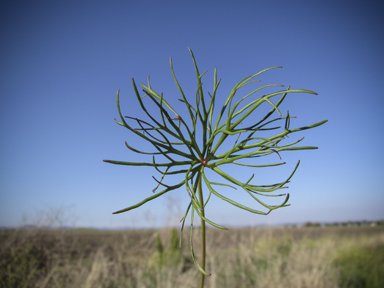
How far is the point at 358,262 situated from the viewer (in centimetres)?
566

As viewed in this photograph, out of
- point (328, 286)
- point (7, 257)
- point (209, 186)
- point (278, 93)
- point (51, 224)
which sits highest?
point (278, 93)

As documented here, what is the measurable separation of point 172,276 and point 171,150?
272 cm

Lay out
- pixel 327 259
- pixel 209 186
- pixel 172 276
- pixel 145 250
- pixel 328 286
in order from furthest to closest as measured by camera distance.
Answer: pixel 145 250 → pixel 327 259 → pixel 328 286 → pixel 172 276 → pixel 209 186

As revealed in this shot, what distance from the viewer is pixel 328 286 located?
310cm

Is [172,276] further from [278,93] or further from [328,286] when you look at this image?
[278,93]

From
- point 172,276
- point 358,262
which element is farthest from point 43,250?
point 358,262

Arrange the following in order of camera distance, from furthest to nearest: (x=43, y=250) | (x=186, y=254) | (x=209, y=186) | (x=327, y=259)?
(x=186, y=254)
(x=327, y=259)
(x=43, y=250)
(x=209, y=186)

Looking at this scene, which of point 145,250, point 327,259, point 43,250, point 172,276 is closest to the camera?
point 172,276

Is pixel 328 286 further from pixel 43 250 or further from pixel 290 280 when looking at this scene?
pixel 43 250

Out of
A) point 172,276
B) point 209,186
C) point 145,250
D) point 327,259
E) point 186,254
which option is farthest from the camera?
point 186,254

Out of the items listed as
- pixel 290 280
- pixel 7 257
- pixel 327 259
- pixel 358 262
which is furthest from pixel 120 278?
pixel 358 262

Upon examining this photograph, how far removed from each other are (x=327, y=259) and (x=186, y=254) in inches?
107

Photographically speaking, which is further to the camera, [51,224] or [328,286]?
[51,224]

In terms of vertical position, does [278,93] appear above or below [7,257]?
above
